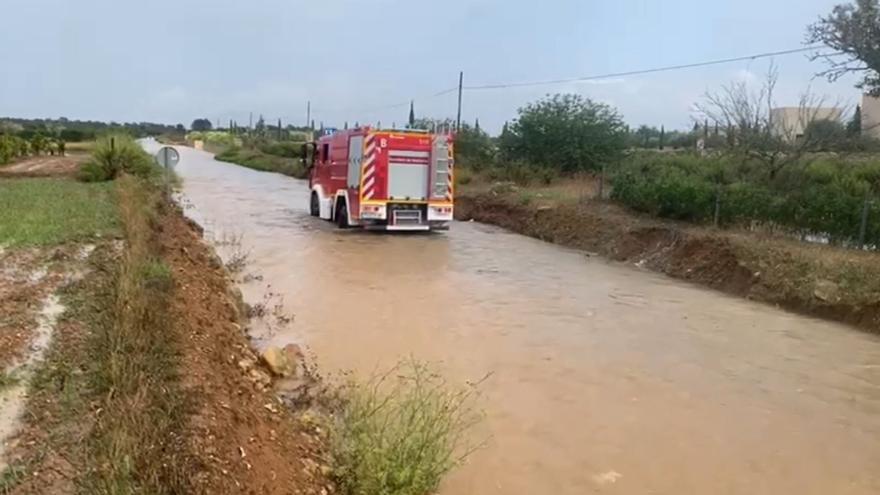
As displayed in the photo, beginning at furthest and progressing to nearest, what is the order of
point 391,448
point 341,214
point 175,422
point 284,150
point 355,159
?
1. point 284,150
2. point 341,214
3. point 355,159
4. point 391,448
5. point 175,422

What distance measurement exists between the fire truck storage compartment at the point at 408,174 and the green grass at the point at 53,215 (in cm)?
631

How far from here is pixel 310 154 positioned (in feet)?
79.6

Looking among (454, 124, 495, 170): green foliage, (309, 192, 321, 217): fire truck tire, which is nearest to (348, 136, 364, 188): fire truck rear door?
(309, 192, 321, 217): fire truck tire

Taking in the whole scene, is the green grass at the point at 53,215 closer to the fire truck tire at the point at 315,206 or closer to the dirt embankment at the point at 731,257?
the fire truck tire at the point at 315,206

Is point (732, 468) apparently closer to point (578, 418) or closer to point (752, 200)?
point (578, 418)

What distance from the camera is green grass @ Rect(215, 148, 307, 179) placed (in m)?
47.1

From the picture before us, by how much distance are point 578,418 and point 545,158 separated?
2483 centimetres

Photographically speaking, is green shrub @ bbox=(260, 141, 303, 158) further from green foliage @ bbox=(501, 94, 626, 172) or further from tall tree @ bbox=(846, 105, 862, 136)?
tall tree @ bbox=(846, 105, 862, 136)

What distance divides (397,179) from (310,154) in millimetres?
6134

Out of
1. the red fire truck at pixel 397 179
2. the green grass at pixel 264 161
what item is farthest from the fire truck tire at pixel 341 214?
the green grass at pixel 264 161

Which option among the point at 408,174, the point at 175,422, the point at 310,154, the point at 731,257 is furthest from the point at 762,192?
the point at 175,422

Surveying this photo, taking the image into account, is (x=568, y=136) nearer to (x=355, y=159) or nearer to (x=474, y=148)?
(x=474, y=148)

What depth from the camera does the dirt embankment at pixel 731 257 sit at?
471 inches

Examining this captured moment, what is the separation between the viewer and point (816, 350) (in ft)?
33.2
